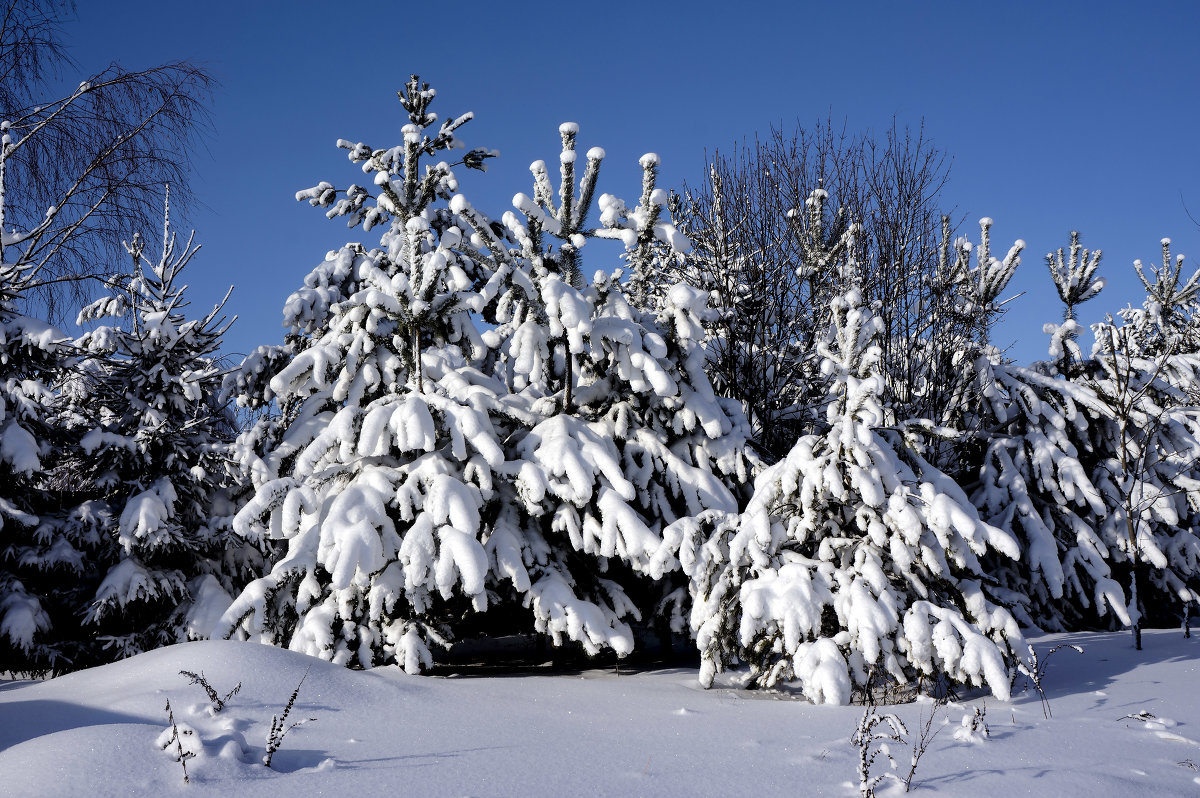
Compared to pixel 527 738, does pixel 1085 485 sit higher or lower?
higher

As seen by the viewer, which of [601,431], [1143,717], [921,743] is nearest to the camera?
[921,743]

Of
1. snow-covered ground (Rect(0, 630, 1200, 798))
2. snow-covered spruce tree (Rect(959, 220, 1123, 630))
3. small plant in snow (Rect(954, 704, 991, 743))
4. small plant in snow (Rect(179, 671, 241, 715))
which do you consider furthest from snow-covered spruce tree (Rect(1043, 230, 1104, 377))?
small plant in snow (Rect(179, 671, 241, 715))

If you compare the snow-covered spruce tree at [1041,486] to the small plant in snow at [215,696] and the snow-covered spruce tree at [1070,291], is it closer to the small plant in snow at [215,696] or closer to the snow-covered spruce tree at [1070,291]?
the snow-covered spruce tree at [1070,291]

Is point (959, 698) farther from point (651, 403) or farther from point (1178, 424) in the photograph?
point (1178, 424)

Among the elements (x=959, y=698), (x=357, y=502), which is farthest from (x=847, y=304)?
(x=357, y=502)

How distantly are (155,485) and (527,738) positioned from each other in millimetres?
7502

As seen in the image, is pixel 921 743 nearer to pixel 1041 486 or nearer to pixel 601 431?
pixel 601 431

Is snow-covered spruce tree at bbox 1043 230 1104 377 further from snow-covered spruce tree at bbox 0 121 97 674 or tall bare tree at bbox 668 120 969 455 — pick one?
snow-covered spruce tree at bbox 0 121 97 674

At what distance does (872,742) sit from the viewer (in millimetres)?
3812

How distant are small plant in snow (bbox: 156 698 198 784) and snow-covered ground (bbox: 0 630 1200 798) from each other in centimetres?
3

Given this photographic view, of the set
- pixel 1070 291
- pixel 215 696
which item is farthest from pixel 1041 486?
pixel 215 696

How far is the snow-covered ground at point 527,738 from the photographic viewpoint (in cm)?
306

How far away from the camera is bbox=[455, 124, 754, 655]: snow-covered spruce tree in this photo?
592cm

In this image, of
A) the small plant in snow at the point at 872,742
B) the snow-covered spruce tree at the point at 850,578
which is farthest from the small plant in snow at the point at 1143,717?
the small plant in snow at the point at 872,742
